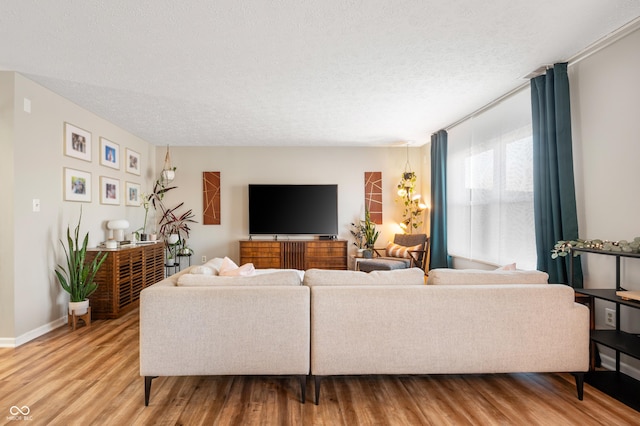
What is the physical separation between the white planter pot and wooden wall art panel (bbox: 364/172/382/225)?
446 cm

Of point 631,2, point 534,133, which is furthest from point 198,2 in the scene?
point 534,133

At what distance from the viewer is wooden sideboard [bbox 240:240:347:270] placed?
19.6ft

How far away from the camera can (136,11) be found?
2.17m

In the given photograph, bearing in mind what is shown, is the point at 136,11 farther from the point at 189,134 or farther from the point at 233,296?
the point at 189,134

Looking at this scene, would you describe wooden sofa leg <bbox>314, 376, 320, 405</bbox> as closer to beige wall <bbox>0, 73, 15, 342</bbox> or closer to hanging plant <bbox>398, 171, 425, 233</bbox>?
beige wall <bbox>0, 73, 15, 342</bbox>

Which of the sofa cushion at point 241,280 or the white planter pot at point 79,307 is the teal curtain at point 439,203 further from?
the white planter pot at point 79,307

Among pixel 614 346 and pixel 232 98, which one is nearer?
pixel 614 346

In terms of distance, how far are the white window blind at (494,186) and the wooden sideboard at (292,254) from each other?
192cm

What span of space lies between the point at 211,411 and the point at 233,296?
67 cm

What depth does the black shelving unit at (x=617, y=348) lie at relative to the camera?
2107mm

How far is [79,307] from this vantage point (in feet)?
12.0

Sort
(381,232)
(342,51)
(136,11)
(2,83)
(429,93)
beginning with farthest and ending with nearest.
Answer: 1. (381,232)
2. (429,93)
3. (2,83)
4. (342,51)
5. (136,11)

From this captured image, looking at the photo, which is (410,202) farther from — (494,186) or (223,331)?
(223,331)

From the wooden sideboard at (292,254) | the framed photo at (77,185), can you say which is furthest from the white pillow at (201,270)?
the wooden sideboard at (292,254)
